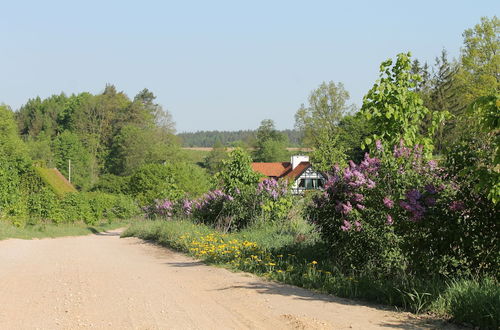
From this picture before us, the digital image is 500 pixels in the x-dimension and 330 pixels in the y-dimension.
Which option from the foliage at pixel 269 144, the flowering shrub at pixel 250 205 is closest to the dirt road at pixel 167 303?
the flowering shrub at pixel 250 205

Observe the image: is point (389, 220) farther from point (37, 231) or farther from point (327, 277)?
point (37, 231)

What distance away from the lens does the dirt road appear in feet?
21.1

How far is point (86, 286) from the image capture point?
29.5 feet

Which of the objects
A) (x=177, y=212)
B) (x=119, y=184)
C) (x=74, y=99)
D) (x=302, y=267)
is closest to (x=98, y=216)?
(x=119, y=184)

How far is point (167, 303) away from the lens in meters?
7.52

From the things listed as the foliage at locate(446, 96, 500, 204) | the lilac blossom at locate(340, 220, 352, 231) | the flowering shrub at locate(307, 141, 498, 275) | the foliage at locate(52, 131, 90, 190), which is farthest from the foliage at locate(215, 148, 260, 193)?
the foliage at locate(52, 131, 90, 190)

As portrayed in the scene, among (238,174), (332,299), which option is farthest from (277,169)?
(332,299)

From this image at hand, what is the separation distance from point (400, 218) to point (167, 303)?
330 centimetres

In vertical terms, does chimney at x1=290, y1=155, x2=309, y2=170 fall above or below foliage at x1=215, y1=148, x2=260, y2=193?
above

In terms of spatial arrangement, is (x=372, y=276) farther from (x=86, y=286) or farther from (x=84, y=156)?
(x=84, y=156)

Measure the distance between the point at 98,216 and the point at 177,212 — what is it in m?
20.4

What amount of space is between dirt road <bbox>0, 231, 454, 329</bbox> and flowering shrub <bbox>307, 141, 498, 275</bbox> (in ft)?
3.60

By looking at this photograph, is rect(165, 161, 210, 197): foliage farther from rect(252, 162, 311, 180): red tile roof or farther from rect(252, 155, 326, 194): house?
rect(252, 162, 311, 180): red tile roof

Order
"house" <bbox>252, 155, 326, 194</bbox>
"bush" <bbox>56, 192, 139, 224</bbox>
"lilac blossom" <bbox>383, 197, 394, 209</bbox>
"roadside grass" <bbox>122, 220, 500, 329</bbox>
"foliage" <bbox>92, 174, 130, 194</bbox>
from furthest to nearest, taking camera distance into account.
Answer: "house" <bbox>252, 155, 326, 194</bbox> → "foliage" <bbox>92, 174, 130, 194</bbox> → "bush" <bbox>56, 192, 139, 224</bbox> → "lilac blossom" <bbox>383, 197, 394, 209</bbox> → "roadside grass" <bbox>122, 220, 500, 329</bbox>
